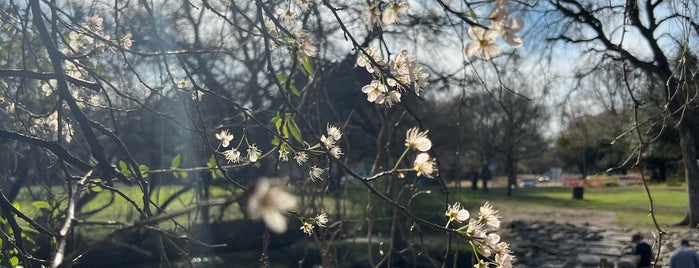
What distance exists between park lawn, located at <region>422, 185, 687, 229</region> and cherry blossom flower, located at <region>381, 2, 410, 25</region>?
39.6 ft

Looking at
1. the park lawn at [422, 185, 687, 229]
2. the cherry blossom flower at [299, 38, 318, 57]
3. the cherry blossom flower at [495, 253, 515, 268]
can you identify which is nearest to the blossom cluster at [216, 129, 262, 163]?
the cherry blossom flower at [299, 38, 318, 57]

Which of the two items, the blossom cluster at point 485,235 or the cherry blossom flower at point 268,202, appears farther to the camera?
the blossom cluster at point 485,235

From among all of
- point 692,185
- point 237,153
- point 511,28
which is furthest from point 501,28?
point 692,185

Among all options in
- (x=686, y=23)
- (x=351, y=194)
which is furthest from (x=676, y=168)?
(x=686, y=23)

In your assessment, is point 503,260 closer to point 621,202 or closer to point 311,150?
point 311,150

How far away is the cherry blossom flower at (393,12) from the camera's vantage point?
1.29 meters

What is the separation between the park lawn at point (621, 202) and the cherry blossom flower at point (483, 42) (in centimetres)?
1228

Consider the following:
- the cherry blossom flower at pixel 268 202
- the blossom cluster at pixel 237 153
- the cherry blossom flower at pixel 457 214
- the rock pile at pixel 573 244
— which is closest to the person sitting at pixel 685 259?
the rock pile at pixel 573 244

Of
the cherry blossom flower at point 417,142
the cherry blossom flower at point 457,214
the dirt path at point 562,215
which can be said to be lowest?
the dirt path at point 562,215

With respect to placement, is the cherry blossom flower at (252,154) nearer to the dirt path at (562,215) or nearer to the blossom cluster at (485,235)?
the blossom cluster at (485,235)

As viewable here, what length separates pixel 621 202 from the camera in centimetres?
2098

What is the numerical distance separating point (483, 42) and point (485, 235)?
35 cm

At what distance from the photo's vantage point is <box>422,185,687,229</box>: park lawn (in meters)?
15.3

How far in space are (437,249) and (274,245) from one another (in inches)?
114
